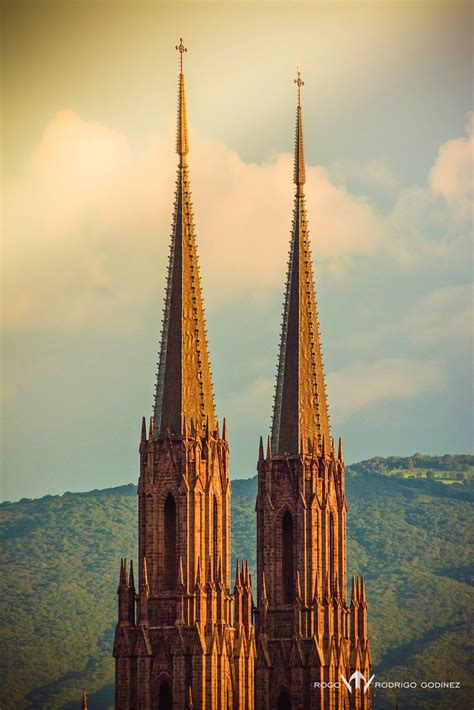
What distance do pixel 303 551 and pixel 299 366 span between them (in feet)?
29.8

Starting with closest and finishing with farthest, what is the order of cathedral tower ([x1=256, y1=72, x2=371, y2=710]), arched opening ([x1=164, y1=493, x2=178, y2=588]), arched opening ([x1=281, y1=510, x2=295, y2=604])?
arched opening ([x1=164, y1=493, x2=178, y2=588]), cathedral tower ([x1=256, y1=72, x2=371, y2=710]), arched opening ([x1=281, y1=510, x2=295, y2=604])

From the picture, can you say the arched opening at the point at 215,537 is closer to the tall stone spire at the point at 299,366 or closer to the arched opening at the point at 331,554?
the tall stone spire at the point at 299,366

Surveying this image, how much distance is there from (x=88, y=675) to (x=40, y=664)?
4.06 metres

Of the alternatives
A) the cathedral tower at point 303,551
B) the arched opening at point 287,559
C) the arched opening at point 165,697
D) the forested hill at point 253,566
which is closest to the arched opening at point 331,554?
the cathedral tower at point 303,551

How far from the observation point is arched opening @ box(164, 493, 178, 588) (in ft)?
429

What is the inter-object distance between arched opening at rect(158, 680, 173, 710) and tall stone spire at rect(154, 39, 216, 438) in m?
11.6

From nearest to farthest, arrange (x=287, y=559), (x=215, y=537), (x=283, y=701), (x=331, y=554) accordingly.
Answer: (x=215, y=537)
(x=283, y=701)
(x=287, y=559)
(x=331, y=554)

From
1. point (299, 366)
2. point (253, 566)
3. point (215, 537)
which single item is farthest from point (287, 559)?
point (253, 566)

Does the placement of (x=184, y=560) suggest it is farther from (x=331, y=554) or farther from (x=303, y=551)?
(x=331, y=554)

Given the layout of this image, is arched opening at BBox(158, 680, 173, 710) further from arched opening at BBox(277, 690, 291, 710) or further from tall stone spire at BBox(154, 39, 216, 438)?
tall stone spire at BBox(154, 39, 216, 438)

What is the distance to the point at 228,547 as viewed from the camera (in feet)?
435

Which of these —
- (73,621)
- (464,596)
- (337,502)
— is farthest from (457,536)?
(337,502)

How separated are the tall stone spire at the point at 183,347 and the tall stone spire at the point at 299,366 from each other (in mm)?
5680

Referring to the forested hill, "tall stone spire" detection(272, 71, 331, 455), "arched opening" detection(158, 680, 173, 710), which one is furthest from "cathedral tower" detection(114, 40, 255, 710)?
the forested hill
